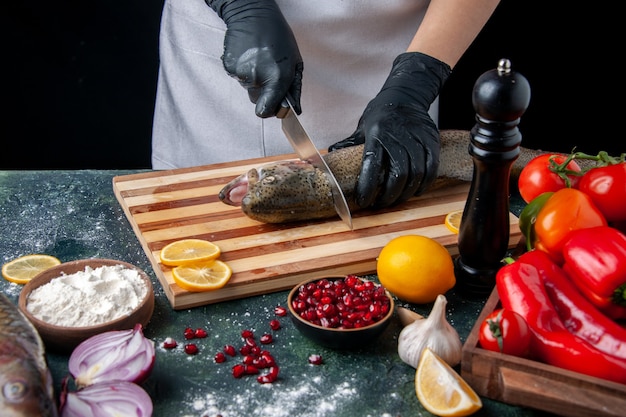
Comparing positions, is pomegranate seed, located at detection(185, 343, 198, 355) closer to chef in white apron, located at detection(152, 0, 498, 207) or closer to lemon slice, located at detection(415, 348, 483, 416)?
lemon slice, located at detection(415, 348, 483, 416)

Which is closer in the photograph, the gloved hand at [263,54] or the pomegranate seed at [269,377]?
the pomegranate seed at [269,377]

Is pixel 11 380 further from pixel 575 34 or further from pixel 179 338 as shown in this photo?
pixel 575 34

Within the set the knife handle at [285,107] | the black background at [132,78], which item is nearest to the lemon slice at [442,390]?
the knife handle at [285,107]

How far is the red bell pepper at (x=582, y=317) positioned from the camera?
57.3 inches

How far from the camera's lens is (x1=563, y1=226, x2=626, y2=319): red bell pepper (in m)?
1.51

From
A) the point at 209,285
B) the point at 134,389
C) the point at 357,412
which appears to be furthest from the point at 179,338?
the point at 357,412

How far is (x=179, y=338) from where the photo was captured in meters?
1.79

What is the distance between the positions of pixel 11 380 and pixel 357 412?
685 millimetres

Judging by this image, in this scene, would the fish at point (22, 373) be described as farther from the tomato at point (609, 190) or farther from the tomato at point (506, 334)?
the tomato at point (609, 190)

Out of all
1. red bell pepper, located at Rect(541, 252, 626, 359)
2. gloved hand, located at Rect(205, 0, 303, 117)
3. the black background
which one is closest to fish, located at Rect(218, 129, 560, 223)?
gloved hand, located at Rect(205, 0, 303, 117)

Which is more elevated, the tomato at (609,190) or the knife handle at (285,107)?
the tomato at (609,190)

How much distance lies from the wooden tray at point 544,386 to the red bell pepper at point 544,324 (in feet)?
0.14

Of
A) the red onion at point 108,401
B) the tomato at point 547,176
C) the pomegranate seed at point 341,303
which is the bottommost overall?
the red onion at point 108,401

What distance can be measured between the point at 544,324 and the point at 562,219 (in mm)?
296
